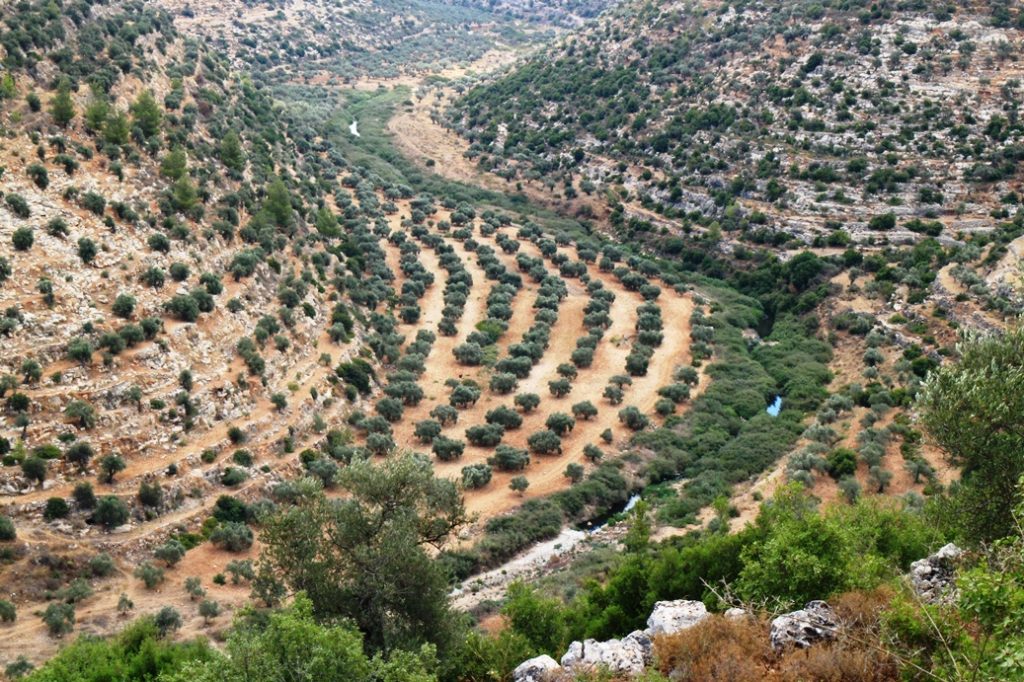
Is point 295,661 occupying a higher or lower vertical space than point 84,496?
higher

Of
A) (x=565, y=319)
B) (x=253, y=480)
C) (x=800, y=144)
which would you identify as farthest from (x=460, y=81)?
(x=253, y=480)

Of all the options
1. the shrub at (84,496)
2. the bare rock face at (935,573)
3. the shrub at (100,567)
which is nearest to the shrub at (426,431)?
the shrub at (84,496)

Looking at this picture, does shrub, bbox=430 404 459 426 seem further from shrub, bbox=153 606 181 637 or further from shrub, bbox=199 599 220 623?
shrub, bbox=153 606 181 637

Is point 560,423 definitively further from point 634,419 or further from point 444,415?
point 444,415

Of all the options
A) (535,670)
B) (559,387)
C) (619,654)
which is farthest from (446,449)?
(619,654)

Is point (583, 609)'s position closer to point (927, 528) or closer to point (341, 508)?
point (341, 508)

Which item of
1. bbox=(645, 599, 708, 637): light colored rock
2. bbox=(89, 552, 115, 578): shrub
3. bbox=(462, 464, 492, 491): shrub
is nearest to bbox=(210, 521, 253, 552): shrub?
bbox=(89, 552, 115, 578): shrub
